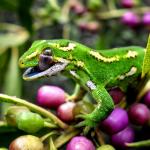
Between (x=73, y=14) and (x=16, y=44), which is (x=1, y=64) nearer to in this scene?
(x=16, y=44)

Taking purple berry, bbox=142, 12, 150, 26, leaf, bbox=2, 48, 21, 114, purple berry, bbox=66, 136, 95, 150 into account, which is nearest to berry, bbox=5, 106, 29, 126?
purple berry, bbox=66, 136, 95, 150

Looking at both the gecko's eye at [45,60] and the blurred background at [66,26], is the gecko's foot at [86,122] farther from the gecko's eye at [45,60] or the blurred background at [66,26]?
the blurred background at [66,26]

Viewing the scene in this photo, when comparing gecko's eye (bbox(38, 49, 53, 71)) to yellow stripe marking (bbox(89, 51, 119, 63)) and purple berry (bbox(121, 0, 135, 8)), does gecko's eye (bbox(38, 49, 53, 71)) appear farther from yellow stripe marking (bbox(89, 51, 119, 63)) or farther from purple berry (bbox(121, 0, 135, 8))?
purple berry (bbox(121, 0, 135, 8))

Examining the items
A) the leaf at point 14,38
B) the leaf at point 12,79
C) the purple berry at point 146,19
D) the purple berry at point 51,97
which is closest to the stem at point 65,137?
the purple berry at point 51,97

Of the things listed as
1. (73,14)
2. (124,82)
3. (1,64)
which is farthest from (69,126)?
(73,14)

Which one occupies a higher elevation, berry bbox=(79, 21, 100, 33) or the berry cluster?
the berry cluster

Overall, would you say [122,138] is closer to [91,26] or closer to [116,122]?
[116,122]
